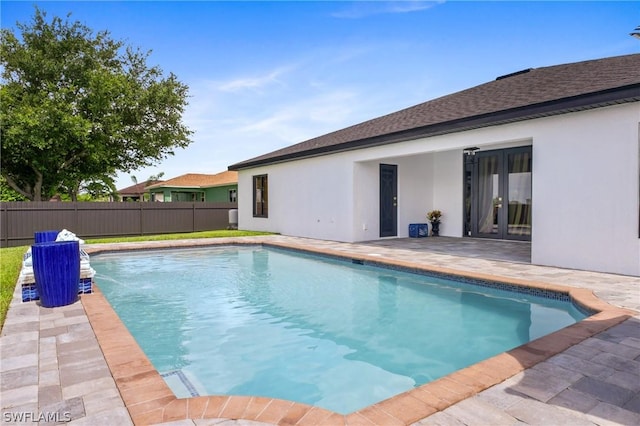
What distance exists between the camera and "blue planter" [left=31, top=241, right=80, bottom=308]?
447cm

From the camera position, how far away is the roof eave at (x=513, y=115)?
19.1 ft

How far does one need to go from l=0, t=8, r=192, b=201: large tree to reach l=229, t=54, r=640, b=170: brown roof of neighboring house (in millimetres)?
11335

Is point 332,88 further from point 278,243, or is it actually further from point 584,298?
point 584,298

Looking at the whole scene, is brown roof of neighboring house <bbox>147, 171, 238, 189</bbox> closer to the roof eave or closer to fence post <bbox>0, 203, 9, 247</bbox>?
fence post <bbox>0, 203, 9, 247</bbox>

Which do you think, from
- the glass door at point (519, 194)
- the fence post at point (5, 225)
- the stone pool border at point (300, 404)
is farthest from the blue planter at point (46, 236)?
the glass door at point (519, 194)

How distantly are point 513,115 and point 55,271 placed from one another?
757cm

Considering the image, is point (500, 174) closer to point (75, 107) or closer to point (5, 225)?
point (5, 225)

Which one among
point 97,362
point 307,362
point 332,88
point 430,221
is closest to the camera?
point 97,362

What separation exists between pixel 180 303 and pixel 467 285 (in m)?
4.47

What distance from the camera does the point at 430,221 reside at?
12898 millimetres

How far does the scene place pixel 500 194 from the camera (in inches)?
424

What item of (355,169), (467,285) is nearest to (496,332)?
(467,285)

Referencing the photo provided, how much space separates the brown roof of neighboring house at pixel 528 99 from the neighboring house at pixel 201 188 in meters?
13.9

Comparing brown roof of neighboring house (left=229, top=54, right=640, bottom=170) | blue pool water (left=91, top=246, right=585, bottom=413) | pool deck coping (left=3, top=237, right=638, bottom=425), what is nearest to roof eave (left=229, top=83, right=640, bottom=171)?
brown roof of neighboring house (left=229, top=54, right=640, bottom=170)
